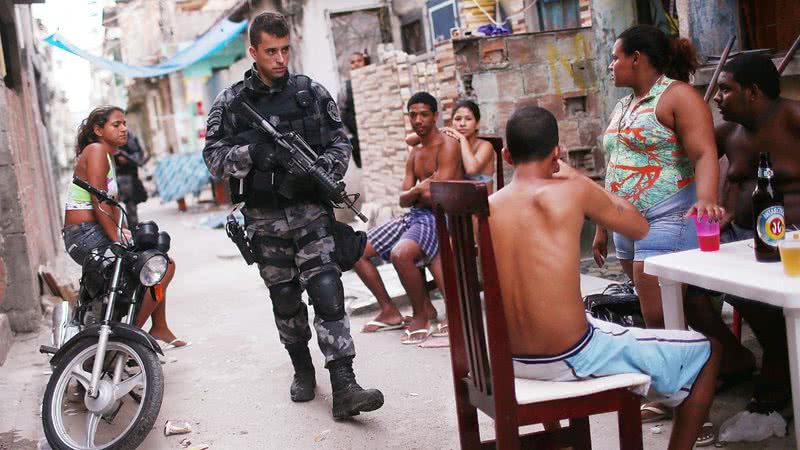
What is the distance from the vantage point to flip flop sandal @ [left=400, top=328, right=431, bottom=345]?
21.0 feet

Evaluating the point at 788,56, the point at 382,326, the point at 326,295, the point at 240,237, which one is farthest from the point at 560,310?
the point at 382,326

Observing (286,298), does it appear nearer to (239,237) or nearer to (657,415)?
(239,237)

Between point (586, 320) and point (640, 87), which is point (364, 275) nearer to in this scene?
point (640, 87)

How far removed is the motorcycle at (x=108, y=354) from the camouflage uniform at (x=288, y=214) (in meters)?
0.59

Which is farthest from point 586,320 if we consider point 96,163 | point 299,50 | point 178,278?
point 299,50

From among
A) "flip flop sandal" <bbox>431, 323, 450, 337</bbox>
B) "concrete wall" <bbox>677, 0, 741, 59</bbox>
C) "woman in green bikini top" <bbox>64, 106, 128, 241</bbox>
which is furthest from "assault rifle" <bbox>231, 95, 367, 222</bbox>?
"concrete wall" <bbox>677, 0, 741, 59</bbox>

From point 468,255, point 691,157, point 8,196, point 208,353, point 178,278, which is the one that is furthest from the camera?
point 178,278

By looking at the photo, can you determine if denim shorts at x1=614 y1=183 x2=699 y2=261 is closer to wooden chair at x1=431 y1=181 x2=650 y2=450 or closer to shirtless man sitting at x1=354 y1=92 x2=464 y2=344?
wooden chair at x1=431 y1=181 x2=650 y2=450

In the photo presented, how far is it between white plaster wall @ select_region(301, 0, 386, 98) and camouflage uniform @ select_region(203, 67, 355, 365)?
10.7 m

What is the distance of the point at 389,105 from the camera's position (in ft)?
35.7

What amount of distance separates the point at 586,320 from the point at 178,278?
27.6 feet

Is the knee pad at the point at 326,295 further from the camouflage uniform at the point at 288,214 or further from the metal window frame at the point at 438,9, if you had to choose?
the metal window frame at the point at 438,9

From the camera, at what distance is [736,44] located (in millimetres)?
A: 6344

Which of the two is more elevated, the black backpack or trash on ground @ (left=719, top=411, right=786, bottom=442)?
the black backpack
